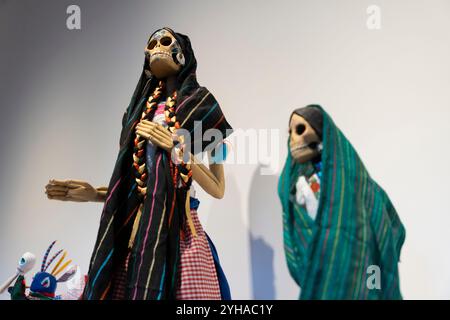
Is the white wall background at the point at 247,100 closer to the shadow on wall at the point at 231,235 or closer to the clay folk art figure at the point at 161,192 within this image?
the shadow on wall at the point at 231,235

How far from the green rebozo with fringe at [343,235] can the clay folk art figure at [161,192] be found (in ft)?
0.89

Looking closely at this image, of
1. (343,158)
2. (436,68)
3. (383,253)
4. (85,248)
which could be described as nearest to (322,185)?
(343,158)

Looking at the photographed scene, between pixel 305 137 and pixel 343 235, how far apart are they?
0.23 meters

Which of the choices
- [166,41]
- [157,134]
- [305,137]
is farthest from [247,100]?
[305,137]

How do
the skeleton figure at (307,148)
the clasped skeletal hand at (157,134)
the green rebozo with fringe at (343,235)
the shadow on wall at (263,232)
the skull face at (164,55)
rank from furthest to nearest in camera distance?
the shadow on wall at (263,232) → the skull face at (164,55) → the clasped skeletal hand at (157,134) → the skeleton figure at (307,148) → the green rebozo with fringe at (343,235)

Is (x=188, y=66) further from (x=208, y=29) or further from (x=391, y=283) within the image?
(x=391, y=283)

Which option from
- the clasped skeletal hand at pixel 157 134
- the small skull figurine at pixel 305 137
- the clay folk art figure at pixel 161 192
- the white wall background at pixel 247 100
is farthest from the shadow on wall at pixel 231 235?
the small skull figurine at pixel 305 137

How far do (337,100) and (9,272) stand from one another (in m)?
1.42

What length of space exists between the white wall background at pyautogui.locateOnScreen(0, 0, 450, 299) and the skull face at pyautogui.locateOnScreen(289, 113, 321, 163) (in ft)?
1.41

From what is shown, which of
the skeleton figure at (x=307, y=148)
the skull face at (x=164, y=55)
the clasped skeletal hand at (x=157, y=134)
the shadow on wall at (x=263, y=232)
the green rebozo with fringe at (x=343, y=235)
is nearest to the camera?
the green rebozo with fringe at (x=343, y=235)

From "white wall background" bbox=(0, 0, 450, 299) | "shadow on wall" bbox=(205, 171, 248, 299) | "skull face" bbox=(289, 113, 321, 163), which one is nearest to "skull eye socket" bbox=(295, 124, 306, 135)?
"skull face" bbox=(289, 113, 321, 163)

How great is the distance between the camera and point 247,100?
1.61m

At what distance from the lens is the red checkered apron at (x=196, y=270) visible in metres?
1.10

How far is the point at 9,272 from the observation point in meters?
1.86
